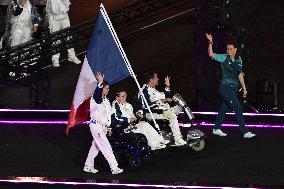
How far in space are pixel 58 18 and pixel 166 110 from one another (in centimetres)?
626

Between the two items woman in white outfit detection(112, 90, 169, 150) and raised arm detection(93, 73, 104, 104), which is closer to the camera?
raised arm detection(93, 73, 104, 104)

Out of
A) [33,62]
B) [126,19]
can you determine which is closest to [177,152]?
[33,62]

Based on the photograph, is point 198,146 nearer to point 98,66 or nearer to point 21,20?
point 98,66

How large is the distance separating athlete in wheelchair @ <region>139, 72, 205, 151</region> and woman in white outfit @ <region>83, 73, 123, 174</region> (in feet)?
4.63

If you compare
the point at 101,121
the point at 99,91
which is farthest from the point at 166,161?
the point at 99,91

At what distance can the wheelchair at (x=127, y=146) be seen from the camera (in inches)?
587

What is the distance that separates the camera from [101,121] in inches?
566

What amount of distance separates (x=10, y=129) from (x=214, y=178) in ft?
18.5

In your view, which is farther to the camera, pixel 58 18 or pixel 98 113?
pixel 58 18

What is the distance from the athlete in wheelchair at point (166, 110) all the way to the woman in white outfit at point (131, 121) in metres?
0.29

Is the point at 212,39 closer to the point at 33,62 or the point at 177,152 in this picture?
the point at 177,152

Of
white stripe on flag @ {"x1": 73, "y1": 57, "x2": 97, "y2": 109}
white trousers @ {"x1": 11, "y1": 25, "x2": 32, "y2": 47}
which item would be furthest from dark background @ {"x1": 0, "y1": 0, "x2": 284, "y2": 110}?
white stripe on flag @ {"x1": 73, "y1": 57, "x2": 97, "y2": 109}

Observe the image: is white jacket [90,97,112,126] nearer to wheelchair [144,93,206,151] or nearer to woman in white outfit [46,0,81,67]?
wheelchair [144,93,206,151]

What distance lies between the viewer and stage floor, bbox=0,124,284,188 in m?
14.1
